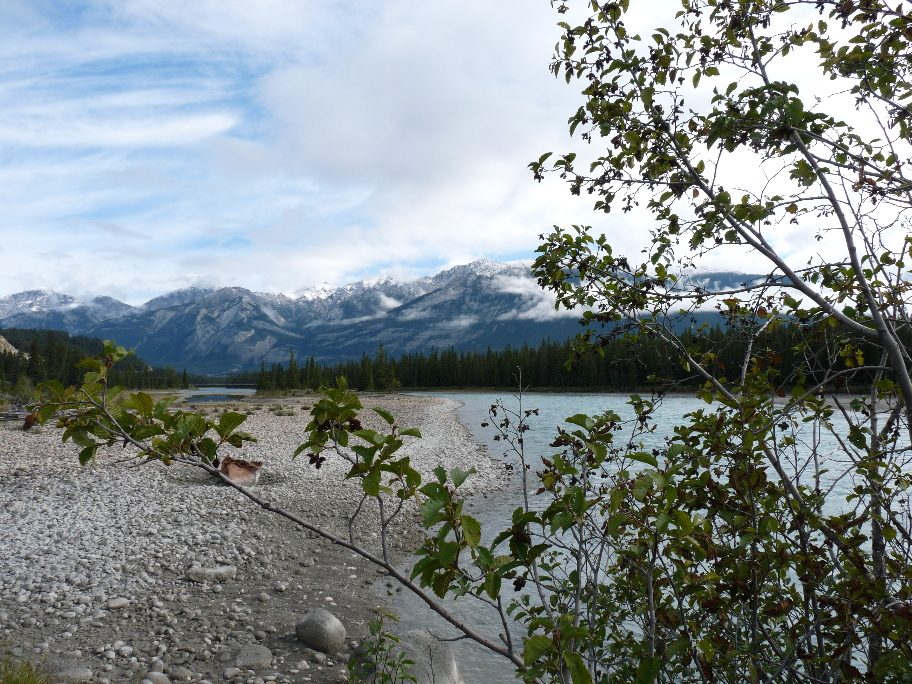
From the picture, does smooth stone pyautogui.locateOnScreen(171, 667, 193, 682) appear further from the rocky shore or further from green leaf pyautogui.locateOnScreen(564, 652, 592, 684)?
green leaf pyautogui.locateOnScreen(564, 652, 592, 684)

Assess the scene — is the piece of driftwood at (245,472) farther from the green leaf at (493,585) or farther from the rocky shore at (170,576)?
the green leaf at (493,585)

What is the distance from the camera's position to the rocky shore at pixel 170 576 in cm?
603

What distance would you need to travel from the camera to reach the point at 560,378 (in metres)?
104

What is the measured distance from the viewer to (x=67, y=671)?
535 centimetres

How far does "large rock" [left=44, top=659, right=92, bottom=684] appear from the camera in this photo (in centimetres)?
518

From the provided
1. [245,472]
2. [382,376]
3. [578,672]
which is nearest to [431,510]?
[578,672]

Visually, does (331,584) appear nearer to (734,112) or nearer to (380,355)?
(734,112)

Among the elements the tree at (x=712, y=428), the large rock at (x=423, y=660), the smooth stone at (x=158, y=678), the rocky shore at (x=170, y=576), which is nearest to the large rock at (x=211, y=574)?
the rocky shore at (x=170, y=576)

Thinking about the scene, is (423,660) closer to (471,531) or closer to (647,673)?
(647,673)

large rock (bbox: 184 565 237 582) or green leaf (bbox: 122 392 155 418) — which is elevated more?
green leaf (bbox: 122 392 155 418)

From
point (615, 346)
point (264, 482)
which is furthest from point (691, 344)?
point (264, 482)

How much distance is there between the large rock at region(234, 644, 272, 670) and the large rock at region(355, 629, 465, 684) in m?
1.18

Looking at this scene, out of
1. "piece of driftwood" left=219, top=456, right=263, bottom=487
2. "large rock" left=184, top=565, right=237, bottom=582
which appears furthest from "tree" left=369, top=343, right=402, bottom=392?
"large rock" left=184, top=565, right=237, bottom=582

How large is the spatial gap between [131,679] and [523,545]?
5.92m
